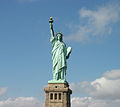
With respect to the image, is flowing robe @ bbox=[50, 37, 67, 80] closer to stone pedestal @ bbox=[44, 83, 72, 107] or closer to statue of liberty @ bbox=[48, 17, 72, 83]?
statue of liberty @ bbox=[48, 17, 72, 83]

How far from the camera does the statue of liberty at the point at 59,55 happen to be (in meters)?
48.2

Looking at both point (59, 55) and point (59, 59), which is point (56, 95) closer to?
point (59, 59)

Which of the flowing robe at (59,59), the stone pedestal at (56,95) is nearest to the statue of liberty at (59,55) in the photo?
the flowing robe at (59,59)

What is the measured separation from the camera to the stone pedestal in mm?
46531

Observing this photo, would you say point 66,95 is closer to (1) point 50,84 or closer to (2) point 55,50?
(1) point 50,84

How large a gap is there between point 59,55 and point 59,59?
0.65 meters

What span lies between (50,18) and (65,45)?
4.89 m

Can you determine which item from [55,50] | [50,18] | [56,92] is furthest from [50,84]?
[50,18]

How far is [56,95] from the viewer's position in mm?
46938

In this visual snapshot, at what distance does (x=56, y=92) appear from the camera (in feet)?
154

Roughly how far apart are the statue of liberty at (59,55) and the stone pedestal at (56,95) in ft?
3.13

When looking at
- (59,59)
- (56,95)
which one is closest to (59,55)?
(59,59)

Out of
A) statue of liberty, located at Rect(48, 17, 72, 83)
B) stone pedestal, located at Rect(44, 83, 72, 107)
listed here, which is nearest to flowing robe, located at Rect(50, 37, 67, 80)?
statue of liberty, located at Rect(48, 17, 72, 83)

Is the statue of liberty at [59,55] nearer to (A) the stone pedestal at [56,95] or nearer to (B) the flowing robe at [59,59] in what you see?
(B) the flowing robe at [59,59]
